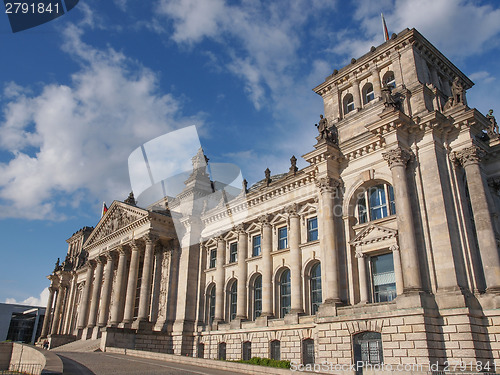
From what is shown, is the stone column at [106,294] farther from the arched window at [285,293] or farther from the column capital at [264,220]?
the arched window at [285,293]

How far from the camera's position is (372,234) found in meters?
26.0

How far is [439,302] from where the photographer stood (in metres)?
21.3

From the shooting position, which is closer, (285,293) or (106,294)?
(285,293)

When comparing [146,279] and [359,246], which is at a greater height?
[146,279]

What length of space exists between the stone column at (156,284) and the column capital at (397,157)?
28052 mm

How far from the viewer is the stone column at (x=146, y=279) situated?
42031mm

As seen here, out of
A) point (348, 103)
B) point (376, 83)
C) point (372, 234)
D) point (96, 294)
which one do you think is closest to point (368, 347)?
point (372, 234)

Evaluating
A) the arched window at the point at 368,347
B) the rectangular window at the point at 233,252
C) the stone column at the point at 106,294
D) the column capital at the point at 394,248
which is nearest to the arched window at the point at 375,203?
the column capital at the point at 394,248

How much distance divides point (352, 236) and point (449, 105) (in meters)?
10.1

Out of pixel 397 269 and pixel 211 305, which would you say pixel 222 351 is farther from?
pixel 397 269

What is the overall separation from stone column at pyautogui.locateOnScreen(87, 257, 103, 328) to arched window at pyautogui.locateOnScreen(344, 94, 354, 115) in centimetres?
3488

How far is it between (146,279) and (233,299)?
32.4ft

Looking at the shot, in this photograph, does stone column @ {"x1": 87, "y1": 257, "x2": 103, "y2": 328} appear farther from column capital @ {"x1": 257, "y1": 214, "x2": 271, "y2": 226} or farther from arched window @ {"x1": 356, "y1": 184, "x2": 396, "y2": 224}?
arched window @ {"x1": 356, "y1": 184, "x2": 396, "y2": 224}

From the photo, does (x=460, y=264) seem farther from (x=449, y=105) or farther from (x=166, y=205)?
(x=166, y=205)
